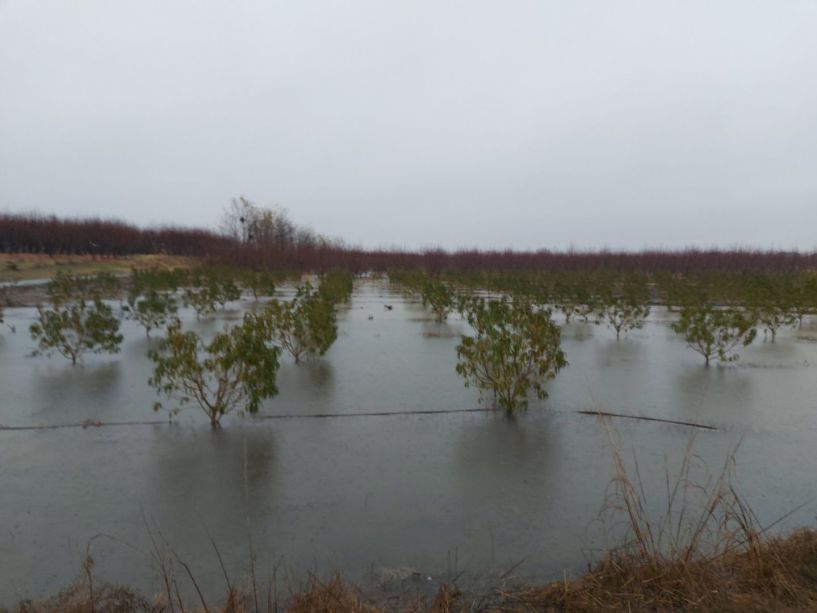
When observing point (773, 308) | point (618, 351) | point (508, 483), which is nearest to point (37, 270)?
point (618, 351)

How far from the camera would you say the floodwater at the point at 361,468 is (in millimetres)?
3080

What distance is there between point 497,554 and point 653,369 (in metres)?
5.45

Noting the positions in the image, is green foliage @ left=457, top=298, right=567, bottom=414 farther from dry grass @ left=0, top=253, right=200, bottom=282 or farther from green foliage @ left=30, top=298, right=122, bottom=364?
dry grass @ left=0, top=253, right=200, bottom=282

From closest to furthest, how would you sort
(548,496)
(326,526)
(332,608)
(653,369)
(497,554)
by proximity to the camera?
1. (332,608)
2. (497,554)
3. (326,526)
4. (548,496)
5. (653,369)

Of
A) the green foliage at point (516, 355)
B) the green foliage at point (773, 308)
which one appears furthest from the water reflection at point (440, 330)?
the green foliage at point (773, 308)

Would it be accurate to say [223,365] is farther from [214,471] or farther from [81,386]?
[81,386]

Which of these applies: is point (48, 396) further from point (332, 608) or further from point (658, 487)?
point (658, 487)

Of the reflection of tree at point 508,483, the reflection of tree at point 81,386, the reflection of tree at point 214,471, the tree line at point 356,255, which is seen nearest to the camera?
the reflection of tree at point 508,483

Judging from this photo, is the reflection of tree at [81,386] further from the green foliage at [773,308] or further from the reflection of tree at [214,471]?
the green foliage at [773,308]

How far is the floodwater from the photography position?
3.08 metres

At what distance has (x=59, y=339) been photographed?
7809mm

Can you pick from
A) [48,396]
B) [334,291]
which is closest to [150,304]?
[48,396]

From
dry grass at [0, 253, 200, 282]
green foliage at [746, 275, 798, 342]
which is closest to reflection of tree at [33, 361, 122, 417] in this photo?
green foliage at [746, 275, 798, 342]

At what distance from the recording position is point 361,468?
4258 mm
